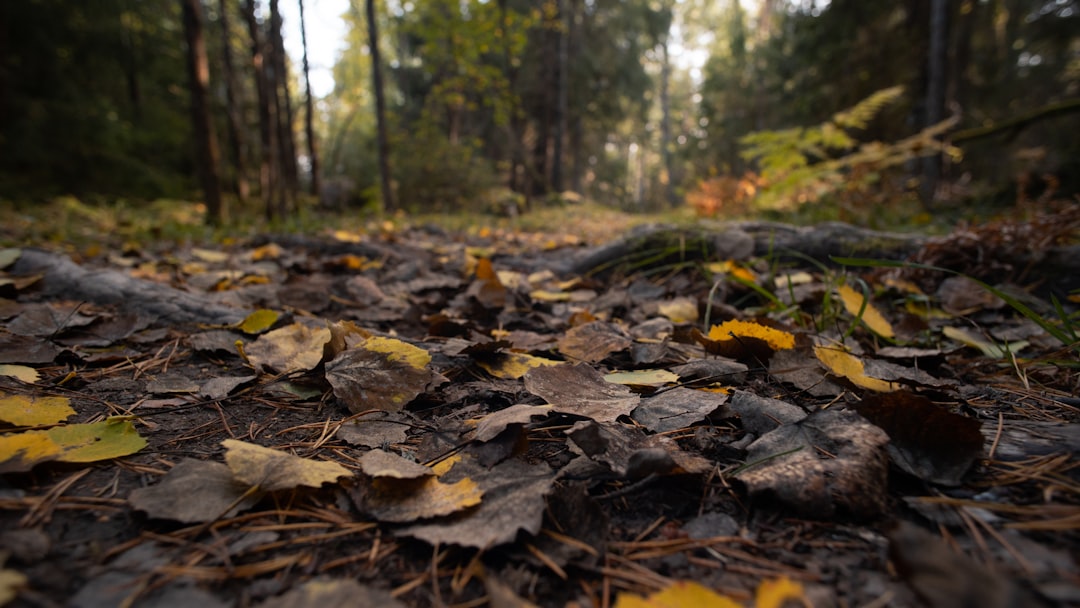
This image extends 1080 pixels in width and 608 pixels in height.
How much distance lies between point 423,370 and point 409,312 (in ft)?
2.77

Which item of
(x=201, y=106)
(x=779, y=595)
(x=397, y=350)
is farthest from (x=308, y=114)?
(x=779, y=595)

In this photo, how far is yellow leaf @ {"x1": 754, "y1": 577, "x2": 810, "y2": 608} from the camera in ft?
1.73

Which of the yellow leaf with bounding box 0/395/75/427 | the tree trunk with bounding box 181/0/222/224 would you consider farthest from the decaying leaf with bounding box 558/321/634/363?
→ the tree trunk with bounding box 181/0/222/224

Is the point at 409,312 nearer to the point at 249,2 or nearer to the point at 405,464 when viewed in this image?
the point at 405,464

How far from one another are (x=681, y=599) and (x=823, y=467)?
1.16ft

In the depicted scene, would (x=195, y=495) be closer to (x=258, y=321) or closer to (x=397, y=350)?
(x=397, y=350)

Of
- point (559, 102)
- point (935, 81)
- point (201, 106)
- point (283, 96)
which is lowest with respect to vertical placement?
point (201, 106)

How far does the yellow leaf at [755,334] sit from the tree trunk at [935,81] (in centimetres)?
544

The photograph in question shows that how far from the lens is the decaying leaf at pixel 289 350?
4.13ft

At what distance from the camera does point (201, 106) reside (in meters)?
5.27

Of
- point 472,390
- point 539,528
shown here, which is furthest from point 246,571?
point 472,390

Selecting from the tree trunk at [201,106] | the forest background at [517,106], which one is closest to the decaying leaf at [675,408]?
the forest background at [517,106]

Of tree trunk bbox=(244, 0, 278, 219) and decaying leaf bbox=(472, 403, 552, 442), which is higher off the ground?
tree trunk bbox=(244, 0, 278, 219)

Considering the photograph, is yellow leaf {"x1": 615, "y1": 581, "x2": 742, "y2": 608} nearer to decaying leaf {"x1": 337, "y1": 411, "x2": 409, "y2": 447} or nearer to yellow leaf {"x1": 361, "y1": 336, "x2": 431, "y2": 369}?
decaying leaf {"x1": 337, "y1": 411, "x2": 409, "y2": 447}
